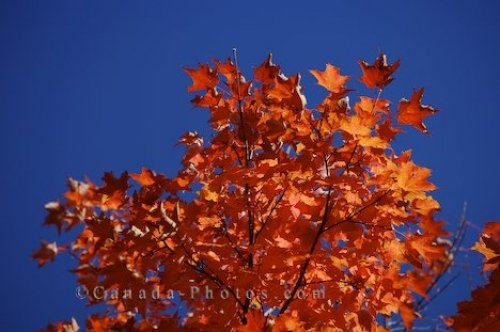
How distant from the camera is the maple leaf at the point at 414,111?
2.49 meters

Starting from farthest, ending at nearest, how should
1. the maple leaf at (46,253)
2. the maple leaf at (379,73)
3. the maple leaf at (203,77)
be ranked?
1. the maple leaf at (46,253)
2. the maple leaf at (203,77)
3. the maple leaf at (379,73)

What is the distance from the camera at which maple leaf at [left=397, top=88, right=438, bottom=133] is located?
249 centimetres

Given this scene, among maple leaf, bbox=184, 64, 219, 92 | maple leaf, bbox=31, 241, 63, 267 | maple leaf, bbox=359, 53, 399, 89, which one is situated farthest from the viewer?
maple leaf, bbox=31, 241, 63, 267

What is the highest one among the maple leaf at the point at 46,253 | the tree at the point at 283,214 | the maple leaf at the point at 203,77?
the maple leaf at the point at 46,253

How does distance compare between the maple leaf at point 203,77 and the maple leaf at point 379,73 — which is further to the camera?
the maple leaf at point 203,77

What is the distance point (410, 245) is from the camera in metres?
2.73

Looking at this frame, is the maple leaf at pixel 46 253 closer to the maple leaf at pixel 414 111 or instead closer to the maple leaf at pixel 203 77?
the maple leaf at pixel 203 77

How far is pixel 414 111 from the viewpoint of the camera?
8.25 feet

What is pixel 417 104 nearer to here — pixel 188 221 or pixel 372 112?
pixel 372 112

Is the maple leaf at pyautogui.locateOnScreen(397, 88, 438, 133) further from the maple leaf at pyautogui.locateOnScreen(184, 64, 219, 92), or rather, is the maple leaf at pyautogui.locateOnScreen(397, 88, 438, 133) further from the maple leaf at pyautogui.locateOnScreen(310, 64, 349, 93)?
the maple leaf at pyautogui.locateOnScreen(184, 64, 219, 92)

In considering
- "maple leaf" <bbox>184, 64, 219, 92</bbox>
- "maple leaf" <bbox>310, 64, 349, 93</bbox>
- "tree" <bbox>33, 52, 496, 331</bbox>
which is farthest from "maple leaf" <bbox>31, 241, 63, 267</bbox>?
"maple leaf" <bbox>310, 64, 349, 93</bbox>

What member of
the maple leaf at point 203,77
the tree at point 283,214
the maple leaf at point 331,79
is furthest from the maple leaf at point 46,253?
the maple leaf at point 331,79

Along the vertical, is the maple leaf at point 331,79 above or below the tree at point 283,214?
above

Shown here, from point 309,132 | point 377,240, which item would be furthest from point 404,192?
point 309,132
